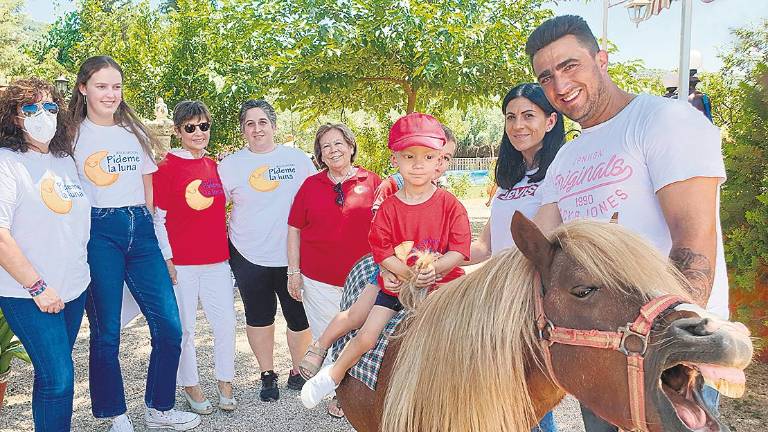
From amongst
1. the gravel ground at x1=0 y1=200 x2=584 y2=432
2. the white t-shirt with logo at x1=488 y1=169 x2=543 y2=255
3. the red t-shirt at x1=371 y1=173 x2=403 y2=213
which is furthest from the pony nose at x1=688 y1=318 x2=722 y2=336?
the gravel ground at x1=0 y1=200 x2=584 y2=432

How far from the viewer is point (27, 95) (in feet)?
8.94

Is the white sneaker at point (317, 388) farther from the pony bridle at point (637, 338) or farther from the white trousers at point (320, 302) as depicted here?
the white trousers at point (320, 302)

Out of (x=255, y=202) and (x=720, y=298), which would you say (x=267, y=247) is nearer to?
(x=255, y=202)

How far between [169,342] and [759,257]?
13.9ft

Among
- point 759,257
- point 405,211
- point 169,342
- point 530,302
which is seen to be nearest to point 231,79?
point 169,342

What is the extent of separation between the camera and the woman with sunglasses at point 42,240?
8.53 ft

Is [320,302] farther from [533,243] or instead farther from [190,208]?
[533,243]

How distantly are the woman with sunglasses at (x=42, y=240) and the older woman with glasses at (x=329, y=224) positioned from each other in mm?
1323

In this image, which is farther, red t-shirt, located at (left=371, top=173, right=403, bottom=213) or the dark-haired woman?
red t-shirt, located at (left=371, top=173, right=403, bottom=213)

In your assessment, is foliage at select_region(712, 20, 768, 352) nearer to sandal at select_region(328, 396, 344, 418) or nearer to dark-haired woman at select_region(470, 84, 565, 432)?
dark-haired woman at select_region(470, 84, 565, 432)

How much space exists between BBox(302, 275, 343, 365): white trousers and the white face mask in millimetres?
1739

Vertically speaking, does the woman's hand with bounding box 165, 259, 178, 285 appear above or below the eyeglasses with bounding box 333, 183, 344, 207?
below

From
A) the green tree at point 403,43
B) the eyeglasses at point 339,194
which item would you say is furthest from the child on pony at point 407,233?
the green tree at point 403,43

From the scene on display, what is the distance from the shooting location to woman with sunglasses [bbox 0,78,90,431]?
8.53 feet
